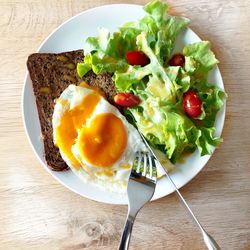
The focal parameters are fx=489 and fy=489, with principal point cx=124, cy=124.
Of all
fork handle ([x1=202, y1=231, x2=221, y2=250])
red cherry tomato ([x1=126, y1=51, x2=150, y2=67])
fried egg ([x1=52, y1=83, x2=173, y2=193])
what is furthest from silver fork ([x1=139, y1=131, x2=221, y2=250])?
red cherry tomato ([x1=126, y1=51, x2=150, y2=67])

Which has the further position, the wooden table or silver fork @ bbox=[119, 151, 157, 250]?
the wooden table

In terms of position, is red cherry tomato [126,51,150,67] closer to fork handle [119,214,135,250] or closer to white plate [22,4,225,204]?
white plate [22,4,225,204]

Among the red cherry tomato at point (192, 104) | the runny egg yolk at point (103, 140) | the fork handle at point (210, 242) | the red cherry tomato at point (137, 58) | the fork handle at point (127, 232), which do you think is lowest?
the fork handle at point (127, 232)

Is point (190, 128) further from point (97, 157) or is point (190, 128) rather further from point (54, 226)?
point (54, 226)

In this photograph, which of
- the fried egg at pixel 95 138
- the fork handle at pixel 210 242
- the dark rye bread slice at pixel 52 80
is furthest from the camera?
the dark rye bread slice at pixel 52 80

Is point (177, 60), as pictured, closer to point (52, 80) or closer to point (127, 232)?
point (52, 80)

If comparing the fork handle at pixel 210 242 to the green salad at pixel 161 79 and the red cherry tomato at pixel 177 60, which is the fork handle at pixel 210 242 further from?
the red cherry tomato at pixel 177 60

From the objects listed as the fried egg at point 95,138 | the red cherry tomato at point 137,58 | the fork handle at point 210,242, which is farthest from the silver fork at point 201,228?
the red cherry tomato at point 137,58
